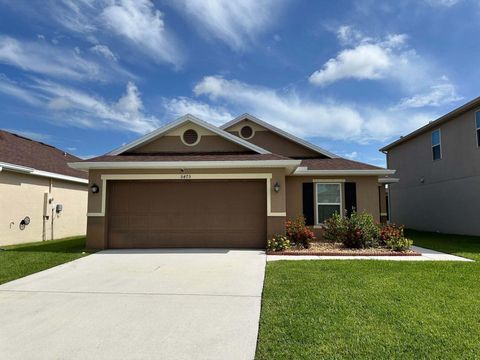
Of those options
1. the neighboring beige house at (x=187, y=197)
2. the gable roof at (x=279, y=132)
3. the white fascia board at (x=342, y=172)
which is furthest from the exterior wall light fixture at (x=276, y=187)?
the gable roof at (x=279, y=132)

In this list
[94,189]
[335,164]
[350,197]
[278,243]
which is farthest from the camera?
[335,164]

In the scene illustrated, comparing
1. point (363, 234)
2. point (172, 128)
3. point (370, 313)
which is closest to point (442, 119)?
point (363, 234)

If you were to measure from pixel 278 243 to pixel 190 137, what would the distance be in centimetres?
520

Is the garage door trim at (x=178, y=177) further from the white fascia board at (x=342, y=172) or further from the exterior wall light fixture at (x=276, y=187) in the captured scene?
the white fascia board at (x=342, y=172)

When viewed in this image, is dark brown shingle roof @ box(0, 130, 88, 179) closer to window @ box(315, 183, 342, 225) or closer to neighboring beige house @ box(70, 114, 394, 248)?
neighboring beige house @ box(70, 114, 394, 248)

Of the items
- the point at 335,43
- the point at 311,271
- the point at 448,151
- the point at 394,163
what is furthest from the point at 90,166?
the point at 394,163

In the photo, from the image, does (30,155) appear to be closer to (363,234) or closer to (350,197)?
(350,197)

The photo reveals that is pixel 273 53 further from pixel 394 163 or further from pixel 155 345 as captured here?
pixel 394 163

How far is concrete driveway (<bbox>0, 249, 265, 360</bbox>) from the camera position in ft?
12.8

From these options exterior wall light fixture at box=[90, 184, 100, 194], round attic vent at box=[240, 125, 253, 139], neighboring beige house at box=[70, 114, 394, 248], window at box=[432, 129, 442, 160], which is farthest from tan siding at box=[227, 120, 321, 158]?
window at box=[432, 129, 442, 160]

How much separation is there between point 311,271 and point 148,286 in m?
3.54

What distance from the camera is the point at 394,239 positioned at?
11.0m

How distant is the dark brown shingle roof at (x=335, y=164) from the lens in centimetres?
1362

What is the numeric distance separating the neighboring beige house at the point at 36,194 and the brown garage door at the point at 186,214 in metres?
4.69
